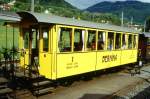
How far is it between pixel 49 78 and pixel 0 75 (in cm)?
196

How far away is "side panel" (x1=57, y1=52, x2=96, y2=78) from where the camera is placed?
1350cm

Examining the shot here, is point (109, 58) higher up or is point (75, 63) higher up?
point (75, 63)

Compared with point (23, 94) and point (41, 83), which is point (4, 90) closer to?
point (23, 94)

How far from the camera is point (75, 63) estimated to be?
1457cm

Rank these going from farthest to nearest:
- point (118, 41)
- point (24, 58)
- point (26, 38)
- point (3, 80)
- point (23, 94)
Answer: point (118, 41)
point (26, 38)
point (24, 58)
point (3, 80)
point (23, 94)

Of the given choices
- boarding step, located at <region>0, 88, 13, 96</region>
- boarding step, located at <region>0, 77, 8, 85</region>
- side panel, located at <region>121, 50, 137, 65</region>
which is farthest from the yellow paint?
side panel, located at <region>121, 50, 137, 65</region>

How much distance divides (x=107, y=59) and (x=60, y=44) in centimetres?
503

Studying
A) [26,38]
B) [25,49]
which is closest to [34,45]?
[25,49]

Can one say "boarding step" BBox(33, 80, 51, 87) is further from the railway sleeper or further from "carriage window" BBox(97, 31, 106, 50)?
"carriage window" BBox(97, 31, 106, 50)

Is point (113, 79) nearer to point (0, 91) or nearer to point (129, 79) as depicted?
point (129, 79)

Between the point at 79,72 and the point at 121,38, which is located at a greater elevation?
the point at 121,38

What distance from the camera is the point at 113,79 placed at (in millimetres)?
18438

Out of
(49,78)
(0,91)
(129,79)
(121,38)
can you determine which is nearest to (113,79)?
(129,79)

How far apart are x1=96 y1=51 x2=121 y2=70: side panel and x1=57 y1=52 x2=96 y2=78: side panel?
0.66 metres
